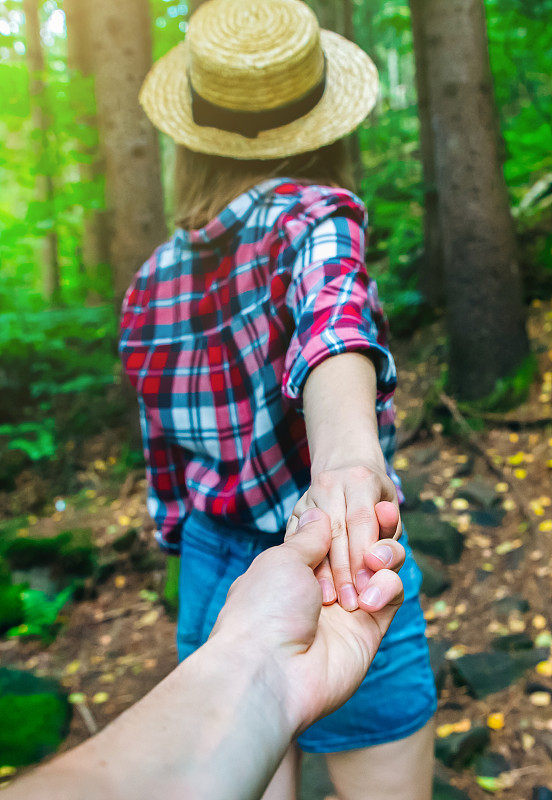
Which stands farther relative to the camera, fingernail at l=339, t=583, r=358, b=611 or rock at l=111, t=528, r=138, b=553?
rock at l=111, t=528, r=138, b=553

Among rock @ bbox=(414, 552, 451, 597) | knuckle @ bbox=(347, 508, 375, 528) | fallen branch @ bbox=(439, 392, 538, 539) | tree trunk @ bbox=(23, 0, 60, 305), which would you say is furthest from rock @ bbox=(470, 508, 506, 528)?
tree trunk @ bbox=(23, 0, 60, 305)

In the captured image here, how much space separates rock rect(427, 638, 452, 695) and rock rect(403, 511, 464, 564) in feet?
2.06

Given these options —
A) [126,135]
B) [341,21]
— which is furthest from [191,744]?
[341,21]

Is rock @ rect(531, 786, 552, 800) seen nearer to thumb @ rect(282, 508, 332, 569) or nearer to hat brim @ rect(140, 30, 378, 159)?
thumb @ rect(282, 508, 332, 569)

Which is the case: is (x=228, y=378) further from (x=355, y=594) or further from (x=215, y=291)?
(x=355, y=594)

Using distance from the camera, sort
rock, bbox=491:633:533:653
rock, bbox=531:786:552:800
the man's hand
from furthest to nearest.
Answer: rock, bbox=491:633:533:653, rock, bbox=531:786:552:800, the man's hand

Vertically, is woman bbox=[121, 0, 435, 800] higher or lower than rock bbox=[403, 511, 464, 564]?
higher

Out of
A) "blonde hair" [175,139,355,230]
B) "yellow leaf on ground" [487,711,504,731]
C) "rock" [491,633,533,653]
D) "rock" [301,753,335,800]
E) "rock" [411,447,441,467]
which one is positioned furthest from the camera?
"rock" [411,447,441,467]

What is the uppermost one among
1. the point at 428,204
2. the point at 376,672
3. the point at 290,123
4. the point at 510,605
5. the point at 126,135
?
the point at 290,123

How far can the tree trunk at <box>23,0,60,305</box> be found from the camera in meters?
6.23

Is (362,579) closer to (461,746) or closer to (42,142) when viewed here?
(461,746)

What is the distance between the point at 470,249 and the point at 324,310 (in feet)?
12.0

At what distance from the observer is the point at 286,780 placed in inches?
55.7

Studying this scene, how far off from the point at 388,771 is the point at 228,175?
4.80ft
